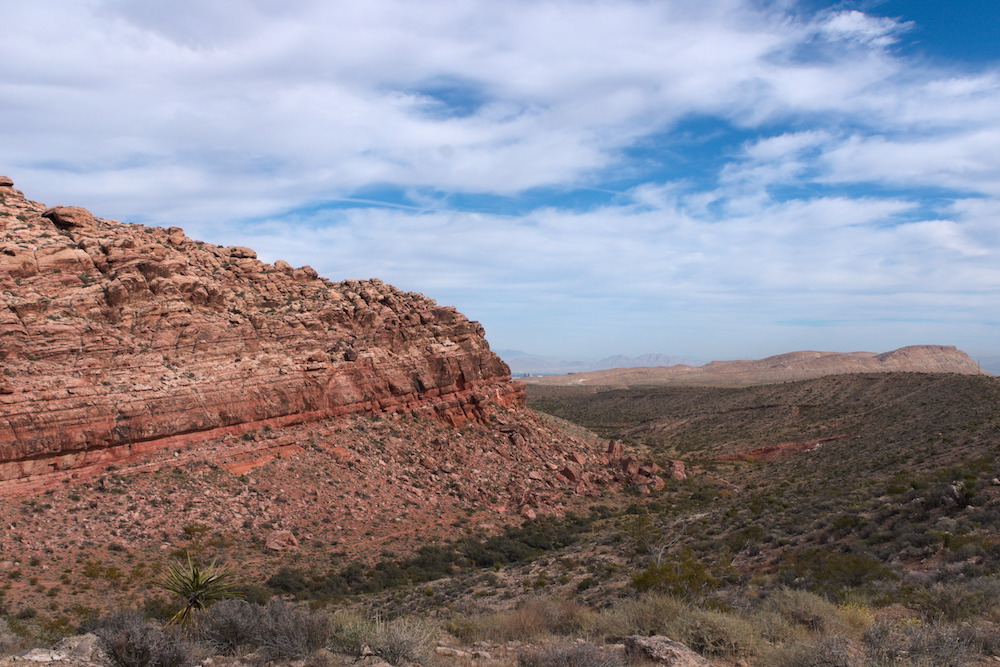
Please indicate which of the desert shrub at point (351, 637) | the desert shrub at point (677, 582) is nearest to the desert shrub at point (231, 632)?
the desert shrub at point (351, 637)

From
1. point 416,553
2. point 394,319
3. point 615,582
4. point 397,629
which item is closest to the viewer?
point 397,629

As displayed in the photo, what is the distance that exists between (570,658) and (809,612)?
18.2ft

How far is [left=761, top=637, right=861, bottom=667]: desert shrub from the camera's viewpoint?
25.8ft

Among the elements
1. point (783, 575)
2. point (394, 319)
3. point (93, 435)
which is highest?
point (394, 319)

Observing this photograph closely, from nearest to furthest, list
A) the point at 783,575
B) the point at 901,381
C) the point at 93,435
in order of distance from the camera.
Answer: the point at 783,575 → the point at 93,435 → the point at 901,381

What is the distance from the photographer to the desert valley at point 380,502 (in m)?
10.8

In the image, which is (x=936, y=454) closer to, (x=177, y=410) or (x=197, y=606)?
(x=197, y=606)

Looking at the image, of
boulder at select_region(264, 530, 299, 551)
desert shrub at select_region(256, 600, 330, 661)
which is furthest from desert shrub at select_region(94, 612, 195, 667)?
boulder at select_region(264, 530, 299, 551)

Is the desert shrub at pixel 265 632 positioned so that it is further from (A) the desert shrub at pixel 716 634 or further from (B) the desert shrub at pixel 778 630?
(B) the desert shrub at pixel 778 630

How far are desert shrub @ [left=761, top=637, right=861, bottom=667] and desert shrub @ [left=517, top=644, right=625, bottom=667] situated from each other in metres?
2.39

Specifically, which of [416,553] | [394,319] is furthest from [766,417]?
[416,553]

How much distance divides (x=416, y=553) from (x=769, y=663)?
72.0ft

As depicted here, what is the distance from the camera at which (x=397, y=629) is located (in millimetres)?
9867

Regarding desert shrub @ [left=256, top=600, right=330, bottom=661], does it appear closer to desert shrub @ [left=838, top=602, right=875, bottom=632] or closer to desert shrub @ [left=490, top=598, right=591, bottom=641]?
desert shrub @ [left=490, top=598, right=591, bottom=641]
